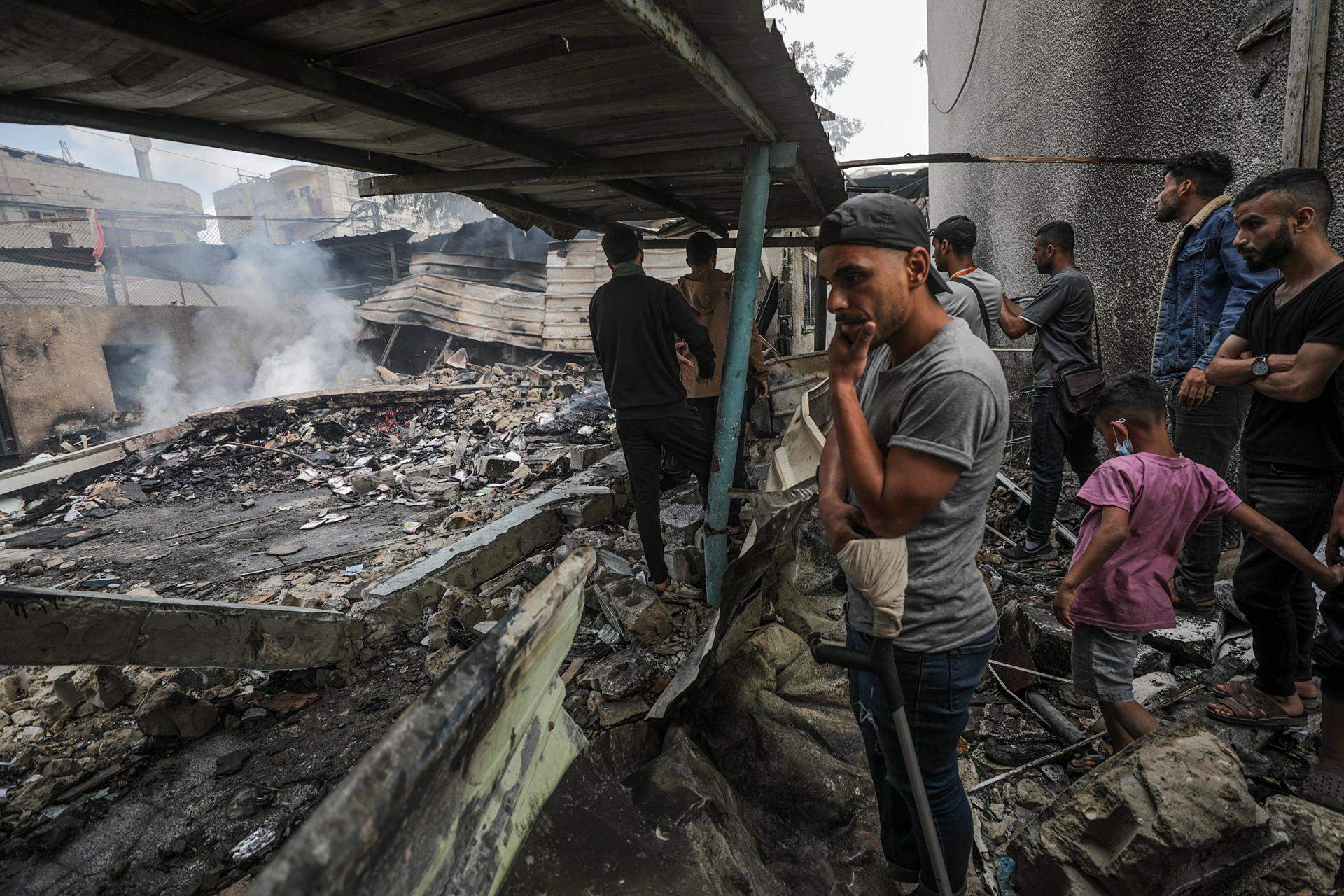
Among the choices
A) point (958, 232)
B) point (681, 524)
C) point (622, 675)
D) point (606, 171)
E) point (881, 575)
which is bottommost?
point (622, 675)

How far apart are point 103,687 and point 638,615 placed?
304 centimetres

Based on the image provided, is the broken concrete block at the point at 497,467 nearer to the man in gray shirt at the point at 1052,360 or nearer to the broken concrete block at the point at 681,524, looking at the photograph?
the broken concrete block at the point at 681,524

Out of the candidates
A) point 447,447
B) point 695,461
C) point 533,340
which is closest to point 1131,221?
point 695,461

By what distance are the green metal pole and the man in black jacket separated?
12.8 inches

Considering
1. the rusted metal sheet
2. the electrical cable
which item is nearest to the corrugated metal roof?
the rusted metal sheet

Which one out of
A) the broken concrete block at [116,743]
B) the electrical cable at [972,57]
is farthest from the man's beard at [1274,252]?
the electrical cable at [972,57]

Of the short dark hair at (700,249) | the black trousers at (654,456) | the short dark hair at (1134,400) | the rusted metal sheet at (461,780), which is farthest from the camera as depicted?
the short dark hair at (700,249)

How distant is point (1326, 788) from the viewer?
208cm

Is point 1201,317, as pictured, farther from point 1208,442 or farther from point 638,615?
point 638,615

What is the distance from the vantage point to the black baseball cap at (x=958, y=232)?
376 centimetres

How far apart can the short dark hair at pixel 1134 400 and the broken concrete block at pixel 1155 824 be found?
3.47ft

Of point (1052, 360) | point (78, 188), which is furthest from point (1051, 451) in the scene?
point (78, 188)

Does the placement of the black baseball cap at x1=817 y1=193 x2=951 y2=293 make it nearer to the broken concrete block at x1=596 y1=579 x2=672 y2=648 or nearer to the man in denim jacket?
the man in denim jacket

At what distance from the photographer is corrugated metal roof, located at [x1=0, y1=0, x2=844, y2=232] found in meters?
1.97
